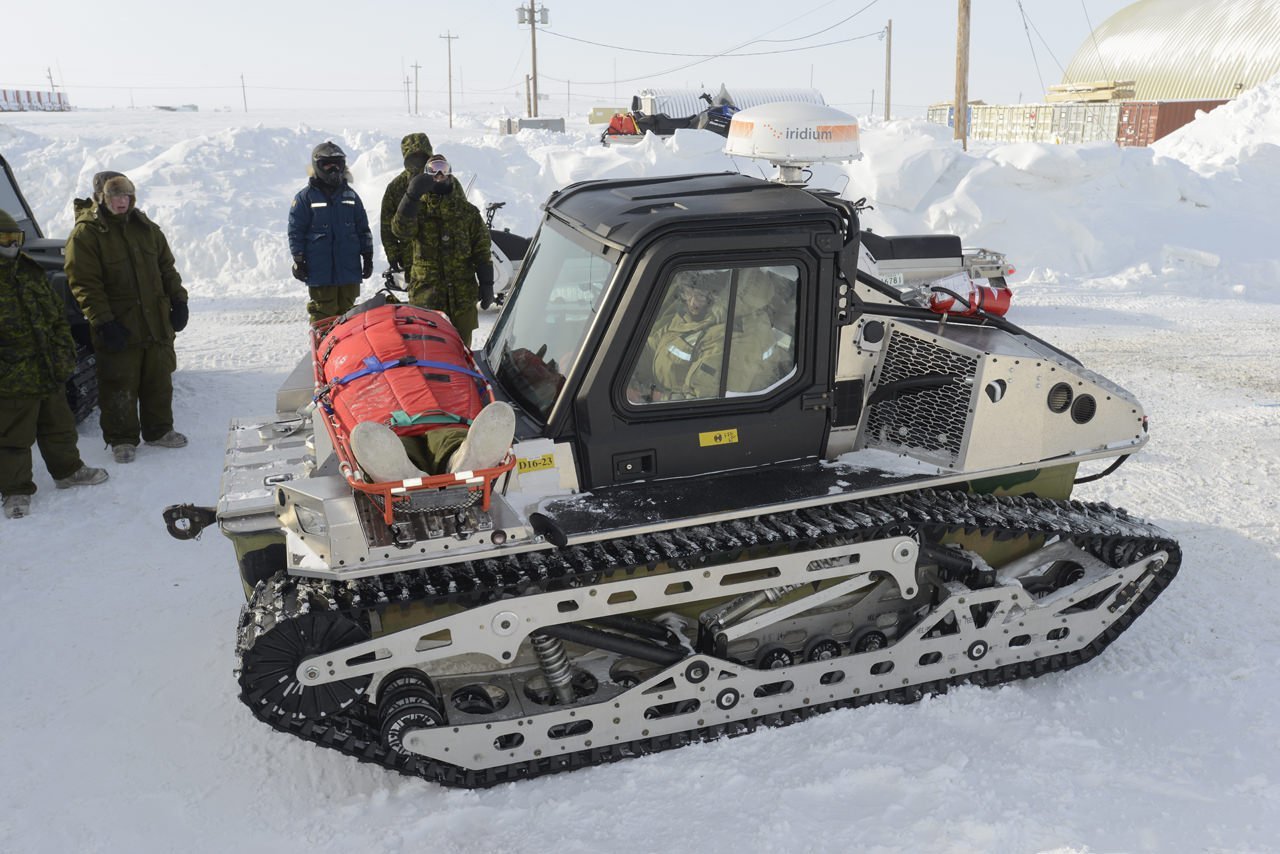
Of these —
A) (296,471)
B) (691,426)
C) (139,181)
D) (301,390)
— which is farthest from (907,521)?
(139,181)

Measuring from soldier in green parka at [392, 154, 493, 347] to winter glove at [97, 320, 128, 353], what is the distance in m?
2.14

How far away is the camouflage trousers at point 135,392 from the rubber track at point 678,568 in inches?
164

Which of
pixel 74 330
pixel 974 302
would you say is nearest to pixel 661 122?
pixel 74 330

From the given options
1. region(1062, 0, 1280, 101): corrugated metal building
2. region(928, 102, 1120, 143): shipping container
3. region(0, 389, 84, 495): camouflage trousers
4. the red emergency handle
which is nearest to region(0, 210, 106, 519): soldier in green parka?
region(0, 389, 84, 495): camouflage trousers

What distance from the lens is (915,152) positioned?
55.8 feet

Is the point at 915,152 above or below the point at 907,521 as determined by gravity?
above

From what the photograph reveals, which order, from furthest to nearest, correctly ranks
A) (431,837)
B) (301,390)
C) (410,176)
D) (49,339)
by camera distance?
1. (410,176)
2. (49,339)
3. (301,390)
4. (431,837)

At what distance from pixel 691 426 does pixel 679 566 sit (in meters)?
0.63

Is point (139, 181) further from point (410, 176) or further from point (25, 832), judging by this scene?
point (25, 832)

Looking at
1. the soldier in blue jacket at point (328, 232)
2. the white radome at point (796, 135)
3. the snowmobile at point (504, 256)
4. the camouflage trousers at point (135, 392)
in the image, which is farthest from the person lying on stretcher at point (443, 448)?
the snowmobile at point (504, 256)

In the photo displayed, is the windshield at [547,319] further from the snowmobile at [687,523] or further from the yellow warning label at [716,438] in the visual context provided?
the yellow warning label at [716,438]

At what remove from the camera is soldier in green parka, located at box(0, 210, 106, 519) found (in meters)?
6.45

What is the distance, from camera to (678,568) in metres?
4.27

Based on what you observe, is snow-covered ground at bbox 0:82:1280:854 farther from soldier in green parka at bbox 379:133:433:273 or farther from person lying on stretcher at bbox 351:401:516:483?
soldier in green parka at bbox 379:133:433:273
